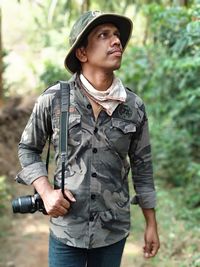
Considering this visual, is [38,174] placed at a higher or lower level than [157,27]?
lower

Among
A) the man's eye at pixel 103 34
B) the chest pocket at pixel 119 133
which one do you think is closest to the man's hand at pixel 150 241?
the chest pocket at pixel 119 133

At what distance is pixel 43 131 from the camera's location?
2434mm

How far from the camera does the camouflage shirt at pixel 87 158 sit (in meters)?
2.37

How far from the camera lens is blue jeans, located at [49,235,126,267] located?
8.03 feet

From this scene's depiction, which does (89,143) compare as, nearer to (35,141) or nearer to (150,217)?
(35,141)

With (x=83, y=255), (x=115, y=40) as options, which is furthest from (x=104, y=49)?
(x=83, y=255)

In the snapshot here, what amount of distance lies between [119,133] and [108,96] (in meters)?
0.19

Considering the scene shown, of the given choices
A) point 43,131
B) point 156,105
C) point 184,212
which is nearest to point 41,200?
point 43,131

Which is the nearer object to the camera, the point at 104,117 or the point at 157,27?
the point at 104,117

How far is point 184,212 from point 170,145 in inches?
64.1

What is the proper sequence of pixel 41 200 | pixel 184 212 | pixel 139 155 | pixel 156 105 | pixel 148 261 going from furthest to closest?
pixel 156 105 → pixel 184 212 → pixel 148 261 → pixel 139 155 → pixel 41 200

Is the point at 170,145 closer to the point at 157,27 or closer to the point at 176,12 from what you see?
the point at 157,27

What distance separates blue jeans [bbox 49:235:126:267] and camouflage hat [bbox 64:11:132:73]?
35.1 inches

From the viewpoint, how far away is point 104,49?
2.36 metres
